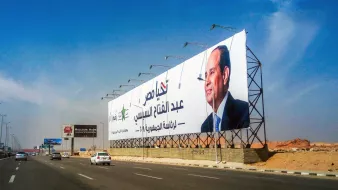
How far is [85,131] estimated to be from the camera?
115 metres

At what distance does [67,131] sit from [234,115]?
3441 inches

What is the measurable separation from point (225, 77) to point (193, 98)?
797 cm

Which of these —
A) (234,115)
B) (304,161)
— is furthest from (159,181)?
(234,115)

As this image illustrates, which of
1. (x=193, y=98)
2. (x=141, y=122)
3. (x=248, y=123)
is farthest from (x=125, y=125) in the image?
(x=248, y=123)

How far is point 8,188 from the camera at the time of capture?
15062mm

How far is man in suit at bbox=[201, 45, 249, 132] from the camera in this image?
1438 inches

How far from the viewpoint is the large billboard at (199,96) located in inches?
1460

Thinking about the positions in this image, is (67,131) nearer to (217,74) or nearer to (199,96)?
(199,96)

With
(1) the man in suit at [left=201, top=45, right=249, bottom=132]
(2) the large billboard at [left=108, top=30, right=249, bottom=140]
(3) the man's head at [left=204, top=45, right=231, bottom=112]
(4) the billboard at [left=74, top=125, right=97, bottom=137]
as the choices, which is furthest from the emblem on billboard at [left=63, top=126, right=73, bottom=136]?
(3) the man's head at [left=204, top=45, right=231, bottom=112]

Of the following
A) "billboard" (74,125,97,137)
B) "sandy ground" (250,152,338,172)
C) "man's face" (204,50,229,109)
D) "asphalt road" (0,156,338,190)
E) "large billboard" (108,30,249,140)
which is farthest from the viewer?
"billboard" (74,125,97,137)

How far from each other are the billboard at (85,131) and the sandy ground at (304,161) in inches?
3480

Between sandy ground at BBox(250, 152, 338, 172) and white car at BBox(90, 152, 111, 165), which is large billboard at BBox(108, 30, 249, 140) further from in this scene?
white car at BBox(90, 152, 111, 165)

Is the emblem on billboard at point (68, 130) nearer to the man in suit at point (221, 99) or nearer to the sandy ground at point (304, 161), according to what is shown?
the man in suit at point (221, 99)

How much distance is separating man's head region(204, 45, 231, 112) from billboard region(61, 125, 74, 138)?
80.6 meters
